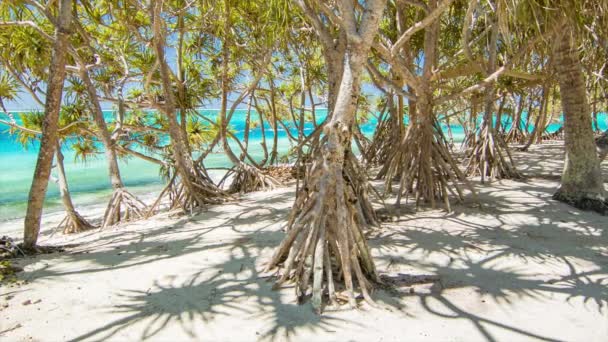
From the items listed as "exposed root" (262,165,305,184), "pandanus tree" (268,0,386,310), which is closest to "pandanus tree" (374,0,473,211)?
"pandanus tree" (268,0,386,310)

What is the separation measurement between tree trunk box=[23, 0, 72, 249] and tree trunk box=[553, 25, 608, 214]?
3.93m

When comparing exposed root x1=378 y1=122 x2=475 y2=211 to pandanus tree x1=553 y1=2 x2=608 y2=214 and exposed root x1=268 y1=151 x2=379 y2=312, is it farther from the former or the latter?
exposed root x1=268 y1=151 x2=379 y2=312

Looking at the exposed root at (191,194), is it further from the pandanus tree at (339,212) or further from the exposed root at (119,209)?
the pandanus tree at (339,212)

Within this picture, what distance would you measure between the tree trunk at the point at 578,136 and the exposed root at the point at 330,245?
250 centimetres

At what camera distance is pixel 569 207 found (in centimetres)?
373

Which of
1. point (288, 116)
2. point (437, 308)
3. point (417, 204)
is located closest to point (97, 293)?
point (437, 308)

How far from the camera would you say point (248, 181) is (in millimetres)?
6336

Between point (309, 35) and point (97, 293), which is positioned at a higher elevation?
point (309, 35)

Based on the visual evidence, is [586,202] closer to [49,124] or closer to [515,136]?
[49,124]

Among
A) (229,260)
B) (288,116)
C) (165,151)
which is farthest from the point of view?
(288,116)

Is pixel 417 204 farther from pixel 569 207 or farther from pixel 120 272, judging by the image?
pixel 120 272

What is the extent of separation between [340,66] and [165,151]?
435 cm

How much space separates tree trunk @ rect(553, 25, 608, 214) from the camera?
367cm

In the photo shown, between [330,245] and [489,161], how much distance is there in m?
3.98
